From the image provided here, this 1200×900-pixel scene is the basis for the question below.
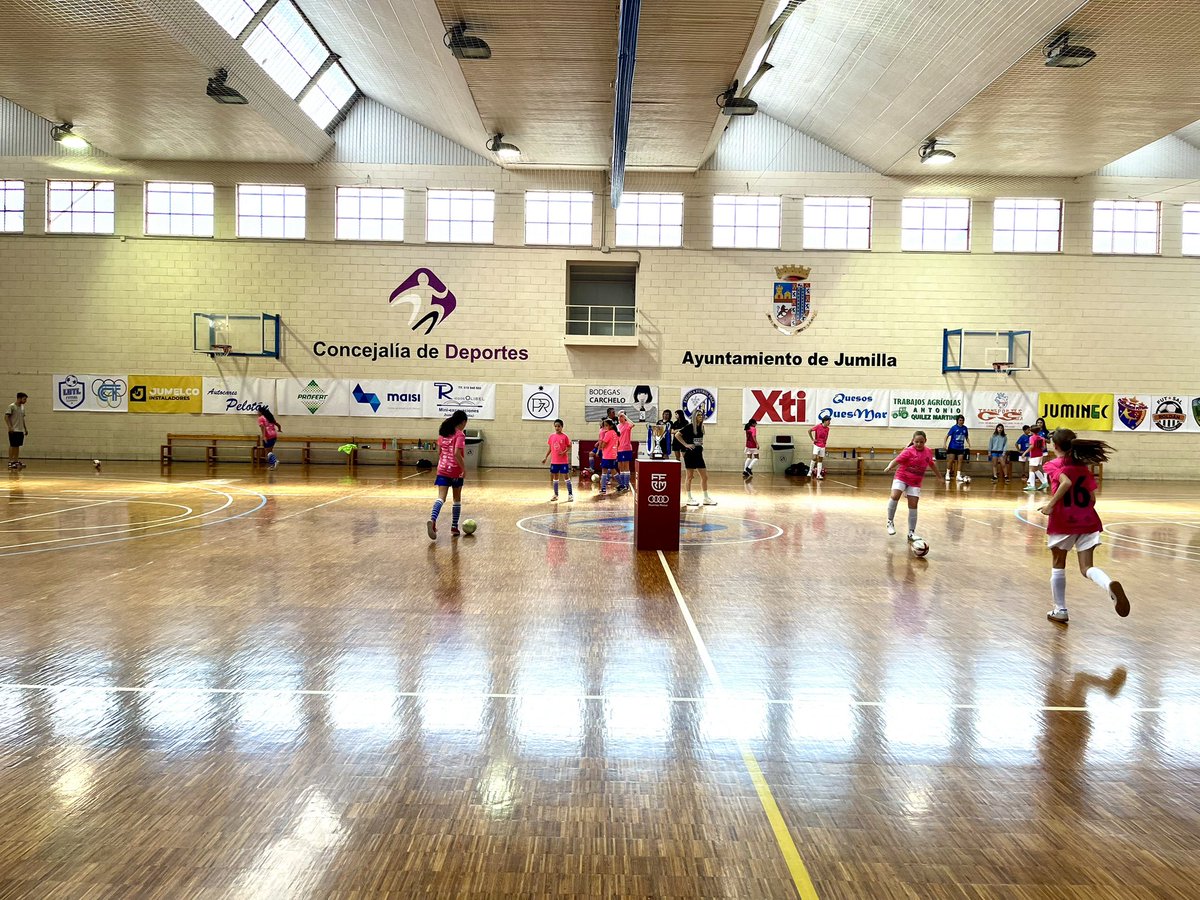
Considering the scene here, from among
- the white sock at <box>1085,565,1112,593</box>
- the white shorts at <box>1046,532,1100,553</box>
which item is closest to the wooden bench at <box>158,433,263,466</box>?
the white shorts at <box>1046,532,1100,553</box>

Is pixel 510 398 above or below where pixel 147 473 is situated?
above

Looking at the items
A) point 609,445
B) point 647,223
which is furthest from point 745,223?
point 609,445

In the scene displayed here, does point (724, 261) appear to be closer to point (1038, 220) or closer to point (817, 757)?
point (1038, 220)

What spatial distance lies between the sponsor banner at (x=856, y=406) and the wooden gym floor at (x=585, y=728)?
51.0ft

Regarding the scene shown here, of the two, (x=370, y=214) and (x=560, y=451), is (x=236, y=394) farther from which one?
(x=560, y=451)

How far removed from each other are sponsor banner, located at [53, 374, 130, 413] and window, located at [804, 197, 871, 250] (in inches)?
838

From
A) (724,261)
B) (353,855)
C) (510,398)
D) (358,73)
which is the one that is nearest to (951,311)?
(724,261)

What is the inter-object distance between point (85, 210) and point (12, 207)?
83.2 inches

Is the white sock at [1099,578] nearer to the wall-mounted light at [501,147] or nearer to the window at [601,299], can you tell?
the wall-mounted light at [501,147]

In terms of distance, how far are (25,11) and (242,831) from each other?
18274 mm

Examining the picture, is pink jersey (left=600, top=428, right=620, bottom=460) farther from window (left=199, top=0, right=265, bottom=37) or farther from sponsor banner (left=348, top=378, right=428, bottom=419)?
window (left=199, top=0, right=265, bottom=37)

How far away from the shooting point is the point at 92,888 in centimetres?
289

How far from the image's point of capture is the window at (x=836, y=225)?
25.0 m

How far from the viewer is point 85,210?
2456cm
